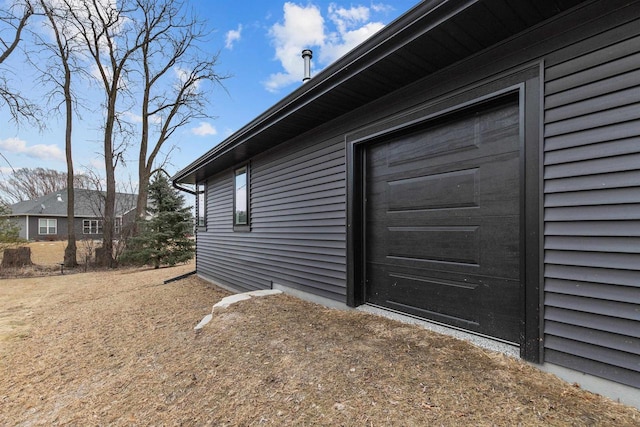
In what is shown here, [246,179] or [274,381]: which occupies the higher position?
[246,179]

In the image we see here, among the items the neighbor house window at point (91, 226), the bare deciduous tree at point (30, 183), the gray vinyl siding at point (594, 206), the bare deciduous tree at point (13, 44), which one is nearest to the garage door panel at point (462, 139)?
the gray vinyl siding at point (594, 206)

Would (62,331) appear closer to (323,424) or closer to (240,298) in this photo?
(240,298)

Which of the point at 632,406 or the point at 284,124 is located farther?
the point at 284,124

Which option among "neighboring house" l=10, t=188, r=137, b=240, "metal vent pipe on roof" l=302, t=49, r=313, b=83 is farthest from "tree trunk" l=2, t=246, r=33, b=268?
"neighboring house" l=10, t=188, r=137, b=240

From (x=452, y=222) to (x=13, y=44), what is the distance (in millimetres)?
15805

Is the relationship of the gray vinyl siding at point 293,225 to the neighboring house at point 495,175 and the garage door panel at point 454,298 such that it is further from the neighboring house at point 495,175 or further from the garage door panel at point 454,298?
the garage door panel at point 454,298

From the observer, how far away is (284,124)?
425cm

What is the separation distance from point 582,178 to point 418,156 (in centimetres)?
138

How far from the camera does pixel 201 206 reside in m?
8.83

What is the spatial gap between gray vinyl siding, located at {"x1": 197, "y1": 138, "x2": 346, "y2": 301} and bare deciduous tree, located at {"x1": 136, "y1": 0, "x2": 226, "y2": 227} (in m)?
8.92

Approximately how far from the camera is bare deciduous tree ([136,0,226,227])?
13.5 metres

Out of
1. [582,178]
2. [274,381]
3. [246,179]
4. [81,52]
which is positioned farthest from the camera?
[81,52]

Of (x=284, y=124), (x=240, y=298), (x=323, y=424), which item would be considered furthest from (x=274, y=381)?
(x=284, y=124)

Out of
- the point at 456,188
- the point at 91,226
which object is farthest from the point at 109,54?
the point at 91,226
